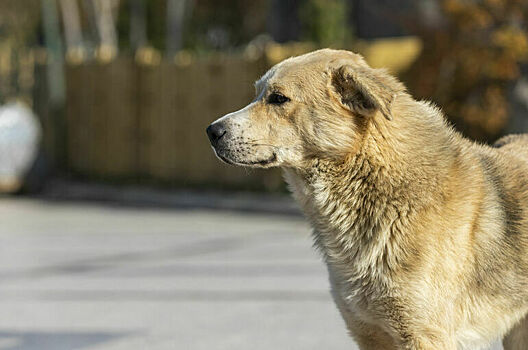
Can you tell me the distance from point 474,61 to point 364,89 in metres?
10.1

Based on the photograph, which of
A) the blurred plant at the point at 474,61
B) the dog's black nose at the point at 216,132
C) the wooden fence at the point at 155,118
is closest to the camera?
the dog's black nose at the point at 216,132

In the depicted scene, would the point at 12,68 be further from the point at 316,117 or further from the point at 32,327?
the point at 316,117

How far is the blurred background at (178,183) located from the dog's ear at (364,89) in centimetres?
270

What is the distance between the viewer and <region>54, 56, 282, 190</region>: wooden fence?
57.5 feet

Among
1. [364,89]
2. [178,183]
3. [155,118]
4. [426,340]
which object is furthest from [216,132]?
[155,118]

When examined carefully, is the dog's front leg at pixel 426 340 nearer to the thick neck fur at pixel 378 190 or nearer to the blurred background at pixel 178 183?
the thick neck fur at pixel 378 190

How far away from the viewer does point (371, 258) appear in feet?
14.9

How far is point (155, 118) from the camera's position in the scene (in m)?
19.0

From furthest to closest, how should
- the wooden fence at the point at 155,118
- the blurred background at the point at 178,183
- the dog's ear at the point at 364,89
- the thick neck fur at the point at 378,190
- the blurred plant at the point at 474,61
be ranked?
the wooden fence at the point at 155,118 < the blurred plant at the point at 474,61 < the blurred background at the point at 178,183 < the thick neck fur at the point at 378,190 < the dog's ear at the point at 364,89

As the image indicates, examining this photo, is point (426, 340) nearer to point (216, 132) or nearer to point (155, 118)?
point (216, 132)

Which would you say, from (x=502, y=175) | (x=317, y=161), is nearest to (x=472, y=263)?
(x=502, y=175)

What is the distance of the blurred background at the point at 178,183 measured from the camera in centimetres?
782

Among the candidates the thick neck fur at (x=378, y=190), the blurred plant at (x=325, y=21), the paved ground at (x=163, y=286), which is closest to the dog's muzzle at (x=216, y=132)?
the thick neck fur at (x=378, y=190)

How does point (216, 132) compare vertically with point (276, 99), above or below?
below
